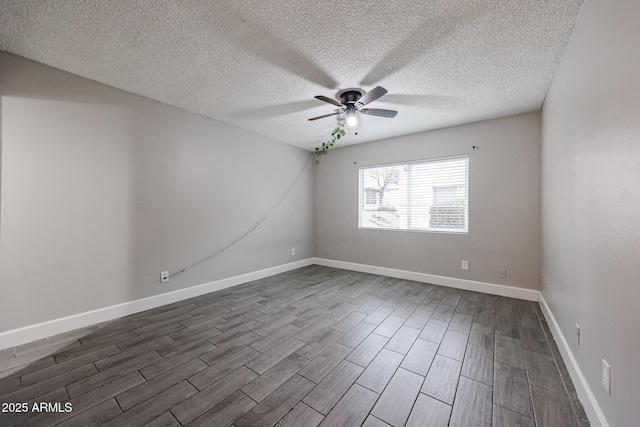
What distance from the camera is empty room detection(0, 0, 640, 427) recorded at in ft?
4.51

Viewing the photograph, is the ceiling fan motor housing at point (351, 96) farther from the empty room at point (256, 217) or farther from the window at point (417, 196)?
the window at point (417, 196)

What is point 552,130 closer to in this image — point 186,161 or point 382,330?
point 382,330

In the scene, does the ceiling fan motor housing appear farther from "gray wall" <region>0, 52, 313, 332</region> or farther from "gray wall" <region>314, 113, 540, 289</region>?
"gray wall" <region>0, 52, 313, 332</region>

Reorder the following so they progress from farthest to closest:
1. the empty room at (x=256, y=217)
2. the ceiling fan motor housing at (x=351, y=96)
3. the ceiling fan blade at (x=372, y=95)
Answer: the ceiling fan motor housing at (x=351, y=96), the ceiling fan blade at (x=372, y=95), the empty room at (x=256, y=217)

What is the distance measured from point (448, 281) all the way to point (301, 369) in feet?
9.57

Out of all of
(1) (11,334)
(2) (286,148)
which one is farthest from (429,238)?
(1) (11,334)

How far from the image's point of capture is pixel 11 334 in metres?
2.07

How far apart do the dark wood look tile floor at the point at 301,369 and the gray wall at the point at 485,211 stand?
0.70 metres

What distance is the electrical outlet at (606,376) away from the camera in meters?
1.17

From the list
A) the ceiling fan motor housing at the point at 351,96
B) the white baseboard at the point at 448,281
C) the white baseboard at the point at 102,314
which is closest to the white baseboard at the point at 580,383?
the white baseboard at the point at 448,281

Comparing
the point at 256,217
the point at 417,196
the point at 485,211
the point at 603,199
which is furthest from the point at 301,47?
the point at 485,211

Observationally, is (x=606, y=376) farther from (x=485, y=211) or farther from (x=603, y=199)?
(x=485, y=211)

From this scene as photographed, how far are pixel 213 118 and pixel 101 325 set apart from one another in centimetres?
284

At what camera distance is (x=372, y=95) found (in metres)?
2.37
